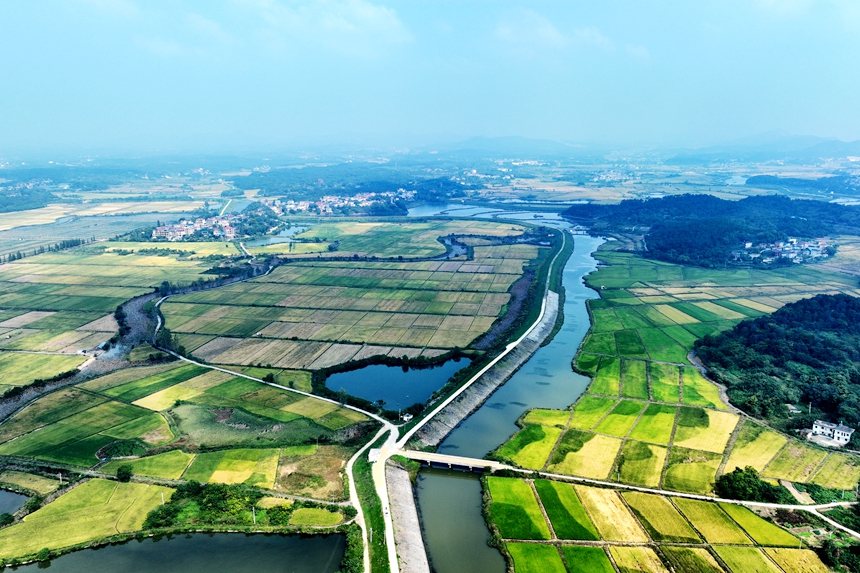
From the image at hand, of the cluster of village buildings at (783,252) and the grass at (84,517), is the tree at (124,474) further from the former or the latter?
the cluster of village buildings at (783,252)

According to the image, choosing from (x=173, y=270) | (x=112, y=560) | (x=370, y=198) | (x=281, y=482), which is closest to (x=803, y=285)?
(x=281, y=482)

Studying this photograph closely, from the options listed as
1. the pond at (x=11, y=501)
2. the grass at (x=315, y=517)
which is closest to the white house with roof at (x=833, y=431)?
the grass at (x=315, y=517)

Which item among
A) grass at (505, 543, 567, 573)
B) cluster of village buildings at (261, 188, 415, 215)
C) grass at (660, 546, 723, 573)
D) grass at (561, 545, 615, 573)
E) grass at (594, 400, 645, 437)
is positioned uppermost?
cluster of village buildings at (261, 188, 415, 215)

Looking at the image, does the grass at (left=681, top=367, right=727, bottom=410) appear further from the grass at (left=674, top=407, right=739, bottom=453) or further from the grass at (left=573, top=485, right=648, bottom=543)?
the grass at (left=573, top=485, right=648, bottom=543)

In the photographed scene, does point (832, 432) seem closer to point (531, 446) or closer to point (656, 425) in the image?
point (656, 425)

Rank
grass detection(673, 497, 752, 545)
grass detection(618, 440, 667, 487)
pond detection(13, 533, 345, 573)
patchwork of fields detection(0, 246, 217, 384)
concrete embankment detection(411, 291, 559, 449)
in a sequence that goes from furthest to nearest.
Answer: patchwork of fields detection(0, 246, 217, 384), concrete embankment detection(411, 291, 559, 449), grass detection(618, 440, 667, 487), grass detection(673, 497, 752, 545), pond detection(13, 533, 345, 573)

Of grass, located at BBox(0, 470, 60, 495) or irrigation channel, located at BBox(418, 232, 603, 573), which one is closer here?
irrigation channel, located at BBox(418, 232, 603, 573)

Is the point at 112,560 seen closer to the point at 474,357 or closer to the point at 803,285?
the point at 474,357

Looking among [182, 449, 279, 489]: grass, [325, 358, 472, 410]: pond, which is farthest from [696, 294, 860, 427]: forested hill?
[182, 449, 279, 489]: grass
